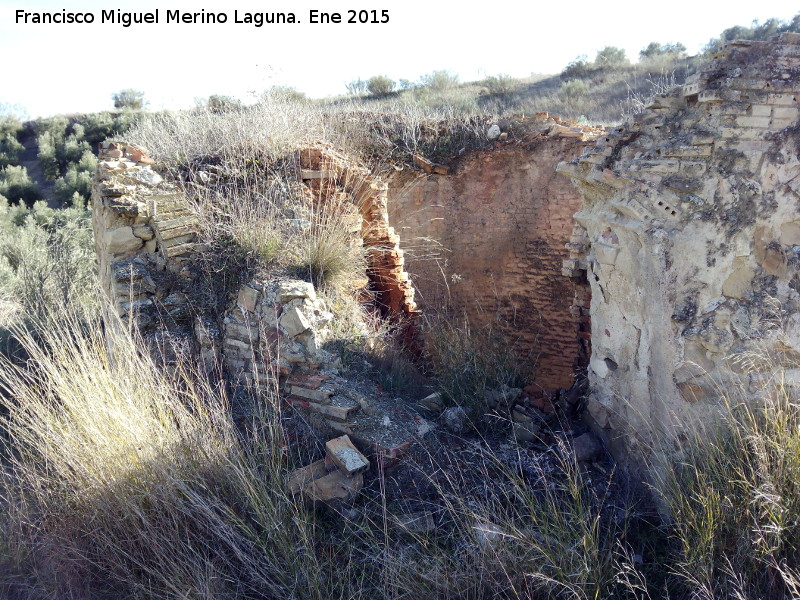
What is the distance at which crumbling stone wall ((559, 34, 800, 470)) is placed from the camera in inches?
115

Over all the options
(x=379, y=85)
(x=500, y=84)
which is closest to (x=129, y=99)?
(x=379, y=85)

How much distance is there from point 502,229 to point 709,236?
5.64m

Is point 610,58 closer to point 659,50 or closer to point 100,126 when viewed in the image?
point 659,50

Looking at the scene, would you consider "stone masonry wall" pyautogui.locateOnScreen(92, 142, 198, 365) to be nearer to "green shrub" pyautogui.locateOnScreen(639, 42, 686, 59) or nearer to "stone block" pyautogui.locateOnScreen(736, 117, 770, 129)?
"stone block" pyautogui.locateOnScreen(736, 117, 770, 129)

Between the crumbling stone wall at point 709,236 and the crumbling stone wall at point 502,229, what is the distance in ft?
14.7

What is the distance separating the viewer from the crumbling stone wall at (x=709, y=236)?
2912 millimetres

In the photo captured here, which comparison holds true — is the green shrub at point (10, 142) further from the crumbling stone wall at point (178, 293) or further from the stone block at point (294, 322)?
the stone block at point (294, 322)

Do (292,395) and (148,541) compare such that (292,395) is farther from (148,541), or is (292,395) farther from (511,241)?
(511,241)

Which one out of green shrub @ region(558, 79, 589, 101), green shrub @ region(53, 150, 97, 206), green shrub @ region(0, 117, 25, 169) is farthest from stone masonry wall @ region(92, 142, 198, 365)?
green shrub @ region(0, 117, 25, 169)

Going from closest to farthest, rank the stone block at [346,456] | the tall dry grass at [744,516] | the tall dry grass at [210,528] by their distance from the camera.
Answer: the tall dry grass at [744,516] → the tall dry grass at [210,528] → the stone block at [346,456]

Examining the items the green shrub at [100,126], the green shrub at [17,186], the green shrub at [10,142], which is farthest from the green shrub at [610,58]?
the green shrub at [10,142]

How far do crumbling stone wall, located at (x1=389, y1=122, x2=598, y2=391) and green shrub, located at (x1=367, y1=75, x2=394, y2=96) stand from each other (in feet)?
39.4

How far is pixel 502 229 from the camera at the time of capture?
8.65 meters

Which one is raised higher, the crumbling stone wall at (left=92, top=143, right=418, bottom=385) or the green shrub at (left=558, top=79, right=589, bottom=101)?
the green shrub at (left=558, top=79, right=589, bottom=101)
